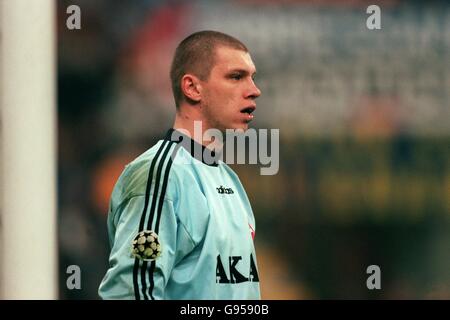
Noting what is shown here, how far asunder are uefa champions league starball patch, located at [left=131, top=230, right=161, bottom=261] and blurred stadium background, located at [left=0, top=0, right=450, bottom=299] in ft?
2.31

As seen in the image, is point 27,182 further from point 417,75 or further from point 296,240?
point 417,75

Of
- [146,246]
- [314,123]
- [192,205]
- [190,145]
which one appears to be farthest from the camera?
[314,123]

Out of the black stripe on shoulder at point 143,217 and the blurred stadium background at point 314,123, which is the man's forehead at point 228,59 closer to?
the black stripe on shoulder at point 143,217

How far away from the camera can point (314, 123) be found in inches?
122

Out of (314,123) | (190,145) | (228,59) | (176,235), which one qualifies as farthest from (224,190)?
(314,123)

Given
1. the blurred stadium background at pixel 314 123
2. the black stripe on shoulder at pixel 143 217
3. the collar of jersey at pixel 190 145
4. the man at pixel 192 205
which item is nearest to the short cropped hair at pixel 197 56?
the man at pixel 192 205

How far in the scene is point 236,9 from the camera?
3.04 metres

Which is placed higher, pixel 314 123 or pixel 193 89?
pixel 193 89

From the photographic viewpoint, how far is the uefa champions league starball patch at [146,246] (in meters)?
2.21

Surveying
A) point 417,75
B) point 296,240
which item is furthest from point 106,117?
point 417,75

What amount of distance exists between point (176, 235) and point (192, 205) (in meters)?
0.10

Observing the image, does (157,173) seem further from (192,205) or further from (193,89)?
(193,89)

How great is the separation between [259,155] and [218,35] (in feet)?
2.02

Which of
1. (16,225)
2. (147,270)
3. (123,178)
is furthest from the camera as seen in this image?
(16,225)
